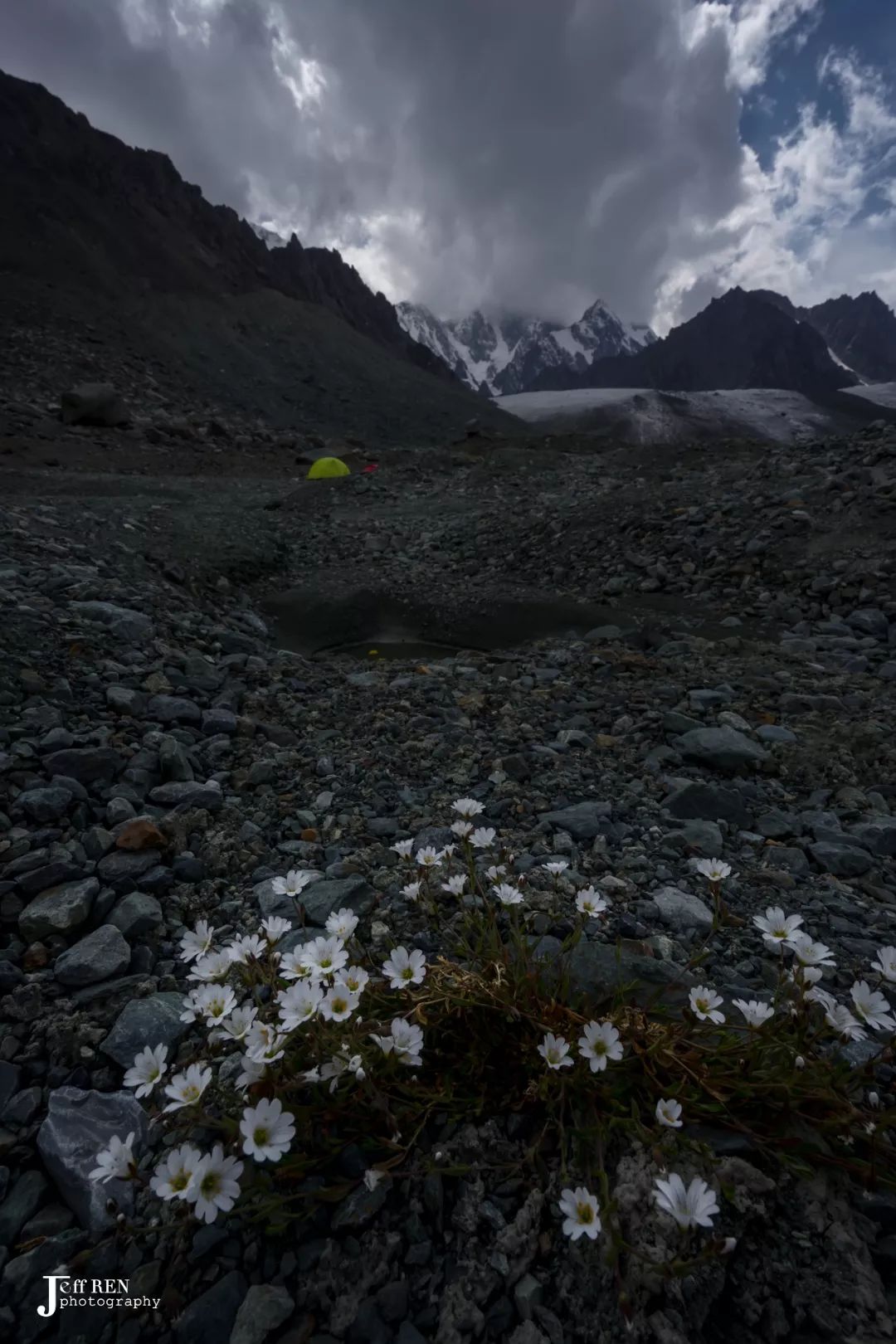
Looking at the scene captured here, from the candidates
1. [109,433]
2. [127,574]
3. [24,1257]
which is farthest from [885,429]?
[109,433]

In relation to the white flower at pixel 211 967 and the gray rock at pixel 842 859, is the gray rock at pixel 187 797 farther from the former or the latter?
the gray rock at pixel 842 859

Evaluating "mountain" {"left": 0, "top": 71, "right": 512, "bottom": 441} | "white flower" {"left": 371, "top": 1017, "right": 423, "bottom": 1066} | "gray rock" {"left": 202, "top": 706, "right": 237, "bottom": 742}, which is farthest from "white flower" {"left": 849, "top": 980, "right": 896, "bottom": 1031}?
"mountain" {"left": 0, "top": 71, "right": 512, "bottom": 441}

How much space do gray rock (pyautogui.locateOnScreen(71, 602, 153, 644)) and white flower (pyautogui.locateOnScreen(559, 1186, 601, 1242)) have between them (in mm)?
4495

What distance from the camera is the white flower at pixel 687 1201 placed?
121 centimetres

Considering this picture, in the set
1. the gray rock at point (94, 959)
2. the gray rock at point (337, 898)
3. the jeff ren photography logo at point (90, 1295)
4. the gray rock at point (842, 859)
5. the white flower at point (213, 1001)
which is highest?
the white flower at point (213, 1001)

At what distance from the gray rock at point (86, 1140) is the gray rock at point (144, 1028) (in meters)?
0.12

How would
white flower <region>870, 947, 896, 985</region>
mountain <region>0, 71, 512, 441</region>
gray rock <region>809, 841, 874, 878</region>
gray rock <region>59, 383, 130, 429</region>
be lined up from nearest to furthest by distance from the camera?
white flower <region>870, 947, 896, 985</region>
gray rock <region>809, 841, 874, 878</region>
gray rock <region>59, 383, 130, 429</region>
mountain <region>0, 71, 512, 441</region>

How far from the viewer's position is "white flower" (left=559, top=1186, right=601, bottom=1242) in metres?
1.28

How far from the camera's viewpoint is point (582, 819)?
3031 mm

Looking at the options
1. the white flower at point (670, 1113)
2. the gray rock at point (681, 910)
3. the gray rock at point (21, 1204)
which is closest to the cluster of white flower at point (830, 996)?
the gray rock at point (681, 910)

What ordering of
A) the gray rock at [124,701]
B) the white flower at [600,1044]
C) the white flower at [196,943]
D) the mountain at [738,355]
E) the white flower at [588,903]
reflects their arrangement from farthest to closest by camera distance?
the mountain at [738,355] < the gray rock at [124,701] < the white flower at [588,903] < the white flower at [196,943] < the white flower at [600,1044]

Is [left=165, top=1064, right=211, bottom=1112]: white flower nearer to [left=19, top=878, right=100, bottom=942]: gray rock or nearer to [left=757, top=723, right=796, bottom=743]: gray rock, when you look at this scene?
[left=19, top=878, right=100, bottom=942]: gray rock

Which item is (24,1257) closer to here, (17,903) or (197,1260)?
(197,1260)

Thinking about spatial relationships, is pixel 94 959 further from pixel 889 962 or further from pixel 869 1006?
pixel 889 962
